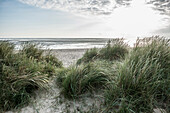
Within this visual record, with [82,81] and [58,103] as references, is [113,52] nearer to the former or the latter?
[82,81]

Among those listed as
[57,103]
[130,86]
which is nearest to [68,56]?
[57,103]

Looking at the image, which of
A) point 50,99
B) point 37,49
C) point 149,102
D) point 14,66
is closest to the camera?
point 149,102

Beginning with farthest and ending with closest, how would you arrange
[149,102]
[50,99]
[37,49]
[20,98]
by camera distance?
[37,49]
[50,99]
[20,98]
[149,102]

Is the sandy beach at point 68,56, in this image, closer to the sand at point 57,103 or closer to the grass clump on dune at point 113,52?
the grass clump on dune at point 113,52

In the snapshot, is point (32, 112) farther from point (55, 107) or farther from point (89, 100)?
point (89, 100)

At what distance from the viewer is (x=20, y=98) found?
259 centimetres

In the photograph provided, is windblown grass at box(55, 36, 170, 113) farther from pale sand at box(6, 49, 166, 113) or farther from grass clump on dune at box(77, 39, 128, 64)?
grass clump on dune at box(77, 39, 128, 64)

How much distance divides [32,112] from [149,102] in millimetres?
2444

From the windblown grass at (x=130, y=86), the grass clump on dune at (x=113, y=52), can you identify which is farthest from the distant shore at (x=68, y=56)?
the windblown grass at (x=130, y=86)

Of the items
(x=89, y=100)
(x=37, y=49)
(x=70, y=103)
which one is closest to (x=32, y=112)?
(x=70, y=103)

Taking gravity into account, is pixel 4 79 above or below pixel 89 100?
above

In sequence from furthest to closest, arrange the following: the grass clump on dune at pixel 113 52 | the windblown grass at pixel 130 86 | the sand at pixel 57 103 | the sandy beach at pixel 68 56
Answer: the sandy beach at pixel 68 56, the grass clump on dune at pixel 113 52, the sand at pixel 57 103, the windblown grass at pixel 130 86

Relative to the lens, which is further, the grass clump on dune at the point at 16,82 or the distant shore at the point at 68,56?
the distant shore at the point at 68,56

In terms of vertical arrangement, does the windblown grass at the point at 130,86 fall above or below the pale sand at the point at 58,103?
above
